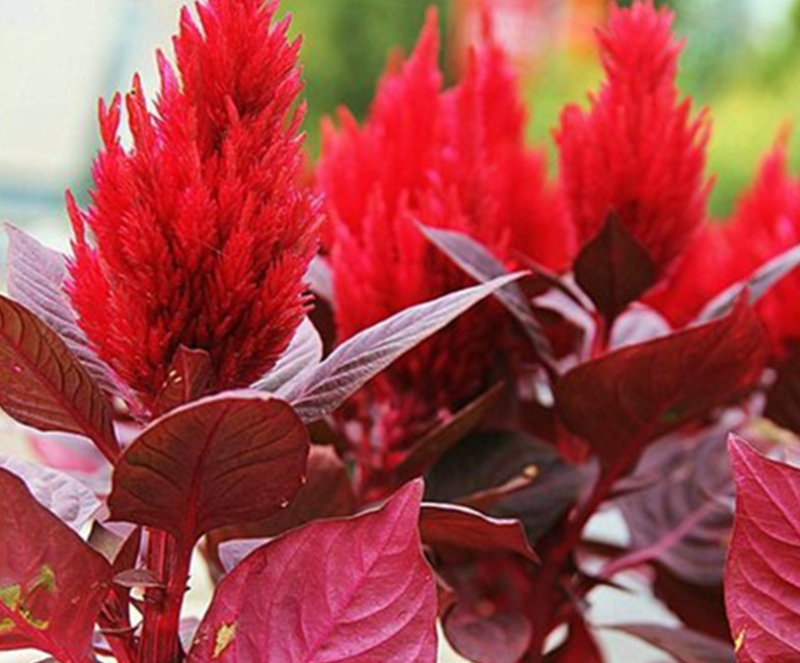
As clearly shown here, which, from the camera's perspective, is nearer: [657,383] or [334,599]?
[334,599]

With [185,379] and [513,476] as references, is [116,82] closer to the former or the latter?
[513,476]

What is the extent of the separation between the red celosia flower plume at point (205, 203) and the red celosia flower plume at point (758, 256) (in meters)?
0.30

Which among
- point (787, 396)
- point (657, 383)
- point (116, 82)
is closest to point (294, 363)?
point (657, 383)

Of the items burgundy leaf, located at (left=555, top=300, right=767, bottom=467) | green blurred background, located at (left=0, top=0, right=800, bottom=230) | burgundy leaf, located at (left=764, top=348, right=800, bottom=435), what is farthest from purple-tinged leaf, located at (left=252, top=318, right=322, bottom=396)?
green blurred background, located at (left=0, top=0, right=800, bottom=230)

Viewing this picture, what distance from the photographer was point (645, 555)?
500mm

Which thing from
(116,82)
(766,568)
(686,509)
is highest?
(766,568)

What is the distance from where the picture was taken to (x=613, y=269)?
1.44 ft

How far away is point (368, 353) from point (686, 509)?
0.25m

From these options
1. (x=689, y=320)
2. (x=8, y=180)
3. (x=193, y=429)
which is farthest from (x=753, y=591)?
(x=8, y=180)

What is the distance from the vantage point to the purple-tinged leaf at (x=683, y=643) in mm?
427

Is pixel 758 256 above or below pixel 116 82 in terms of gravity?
above

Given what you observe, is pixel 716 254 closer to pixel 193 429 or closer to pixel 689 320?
pixel 689 320

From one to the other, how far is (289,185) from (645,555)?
0.27 meters

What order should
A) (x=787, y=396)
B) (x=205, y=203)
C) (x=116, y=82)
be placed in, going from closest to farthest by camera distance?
(x=205, y=203)
(x=787, y=396)
(x=116, y=82)
